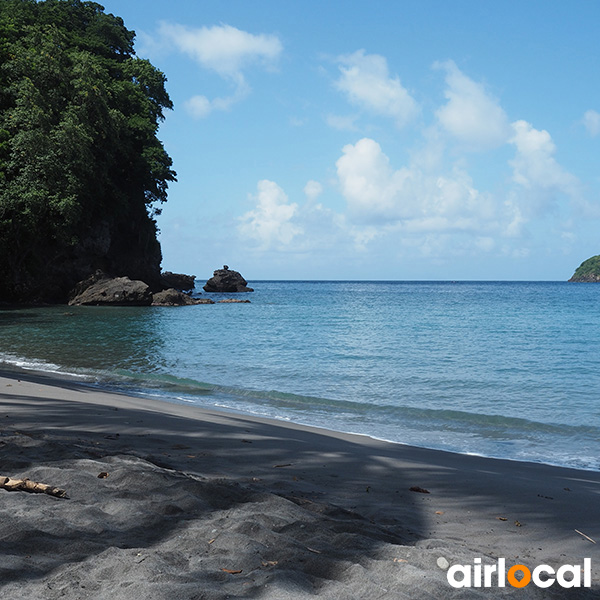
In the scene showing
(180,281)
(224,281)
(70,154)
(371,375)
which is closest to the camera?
(371,375)

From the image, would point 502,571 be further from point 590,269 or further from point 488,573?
point 590,269

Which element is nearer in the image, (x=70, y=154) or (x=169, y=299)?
(x=70, y=154)

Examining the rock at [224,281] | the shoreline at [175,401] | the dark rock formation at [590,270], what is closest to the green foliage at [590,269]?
the dark rock formation at [590,270]

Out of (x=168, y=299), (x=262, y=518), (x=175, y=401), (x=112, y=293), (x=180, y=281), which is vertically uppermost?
(x=180, y=281)

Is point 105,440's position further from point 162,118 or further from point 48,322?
point 162,118

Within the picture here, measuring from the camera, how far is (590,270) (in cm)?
18850

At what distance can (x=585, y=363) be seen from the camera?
53.4 feet

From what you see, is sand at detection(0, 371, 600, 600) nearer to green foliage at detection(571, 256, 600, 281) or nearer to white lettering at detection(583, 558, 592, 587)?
white lettering at detection(583, 558, 592, 587)

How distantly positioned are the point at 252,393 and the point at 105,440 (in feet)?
21.5

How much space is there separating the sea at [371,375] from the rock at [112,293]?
505 inches

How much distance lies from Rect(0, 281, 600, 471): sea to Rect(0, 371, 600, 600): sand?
8.49 feet

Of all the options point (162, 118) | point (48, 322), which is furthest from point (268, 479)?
point (162, 118)

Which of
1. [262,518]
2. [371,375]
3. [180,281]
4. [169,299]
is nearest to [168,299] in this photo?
[169,299]

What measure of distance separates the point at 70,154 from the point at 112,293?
34.1 feet
